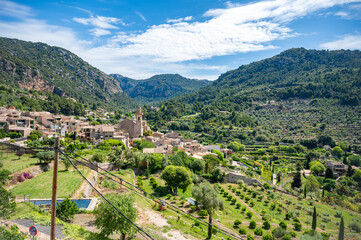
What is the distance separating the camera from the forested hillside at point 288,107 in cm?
8512

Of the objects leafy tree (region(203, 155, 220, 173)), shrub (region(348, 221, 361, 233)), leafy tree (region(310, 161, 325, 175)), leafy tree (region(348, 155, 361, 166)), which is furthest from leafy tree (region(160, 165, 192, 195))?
leafy tree (region(348, 155, 361, 166))

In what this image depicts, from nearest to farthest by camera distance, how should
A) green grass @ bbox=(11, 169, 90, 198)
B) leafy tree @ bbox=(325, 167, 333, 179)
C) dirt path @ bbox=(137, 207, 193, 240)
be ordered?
1. dirt path @ bbox=(137, 207, 193, 240)
2. green grass @ bbox=(11, 169, 90, 198)
3. leafy tree @ bbox=(325, 167, 333, 179)

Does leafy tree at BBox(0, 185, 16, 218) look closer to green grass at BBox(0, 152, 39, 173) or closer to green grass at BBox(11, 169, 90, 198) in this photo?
green grass at BBox(11, 169, 90, 198)

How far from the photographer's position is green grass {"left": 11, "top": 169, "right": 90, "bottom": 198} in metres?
17.3

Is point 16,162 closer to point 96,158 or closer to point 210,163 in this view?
point 96,158

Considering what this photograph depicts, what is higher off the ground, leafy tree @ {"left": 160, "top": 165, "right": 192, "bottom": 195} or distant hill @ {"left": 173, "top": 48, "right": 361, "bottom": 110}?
distant hill @ {"left": 173, "top": 48, "right": 361, "bottom": 110}

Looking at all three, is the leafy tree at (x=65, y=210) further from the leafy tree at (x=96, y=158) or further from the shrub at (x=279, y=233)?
the shrub at (x=279, y=233)

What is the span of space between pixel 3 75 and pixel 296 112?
5376 inches

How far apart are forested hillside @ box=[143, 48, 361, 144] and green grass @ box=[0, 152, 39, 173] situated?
64.9 meters

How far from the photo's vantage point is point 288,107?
116 meters

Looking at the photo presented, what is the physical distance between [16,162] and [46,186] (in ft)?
23.8

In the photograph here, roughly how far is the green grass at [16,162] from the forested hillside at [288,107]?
6486 cm

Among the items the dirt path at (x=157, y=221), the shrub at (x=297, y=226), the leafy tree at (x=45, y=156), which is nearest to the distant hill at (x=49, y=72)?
the leafy tree at (x=45, y=156)

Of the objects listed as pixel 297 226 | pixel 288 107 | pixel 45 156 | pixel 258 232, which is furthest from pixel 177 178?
pixel 288 107
